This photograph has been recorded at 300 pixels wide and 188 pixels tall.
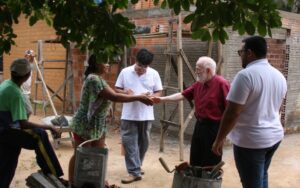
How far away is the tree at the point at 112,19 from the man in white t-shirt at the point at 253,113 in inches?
22.7

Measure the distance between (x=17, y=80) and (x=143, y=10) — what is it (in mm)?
5663

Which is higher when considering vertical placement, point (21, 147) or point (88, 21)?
point (88, 21)

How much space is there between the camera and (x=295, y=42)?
32.3 ft

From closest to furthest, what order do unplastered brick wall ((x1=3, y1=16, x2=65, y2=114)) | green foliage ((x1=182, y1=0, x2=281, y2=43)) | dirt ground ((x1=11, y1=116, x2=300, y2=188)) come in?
green foliage ((x1=182, y1=0, x2=281, y2=43))
dirt ground ((x1=11, y1=116, x2=300, y2=188))
unplastered brick wall ((x1=3, y1=16, x2=65, y2=114))

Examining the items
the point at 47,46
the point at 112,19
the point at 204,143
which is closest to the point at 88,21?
the point at 112,19

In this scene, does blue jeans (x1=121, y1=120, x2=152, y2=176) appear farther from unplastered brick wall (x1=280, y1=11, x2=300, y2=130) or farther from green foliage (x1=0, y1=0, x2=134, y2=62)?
unplastered brick wall (x1=280, y1=11, x2=300, y2=130)

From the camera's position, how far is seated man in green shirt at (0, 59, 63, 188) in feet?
15.3

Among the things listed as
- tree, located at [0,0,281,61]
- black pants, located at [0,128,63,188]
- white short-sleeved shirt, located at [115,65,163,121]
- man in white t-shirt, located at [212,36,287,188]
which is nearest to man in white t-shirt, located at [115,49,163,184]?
white short-sleeved shirt, located at [115,65,163,121]

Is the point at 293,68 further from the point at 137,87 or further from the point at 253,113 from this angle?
the point at 253,113

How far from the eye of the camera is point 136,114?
6160mm

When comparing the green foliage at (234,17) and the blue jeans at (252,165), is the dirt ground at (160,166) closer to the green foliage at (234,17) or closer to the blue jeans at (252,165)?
the blue jeans at (252,165)

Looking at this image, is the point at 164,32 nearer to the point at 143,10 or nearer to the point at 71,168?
the point at 143,10

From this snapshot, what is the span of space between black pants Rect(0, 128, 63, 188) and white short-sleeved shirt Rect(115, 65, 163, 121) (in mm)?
1566

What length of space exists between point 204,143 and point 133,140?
1.40 m
